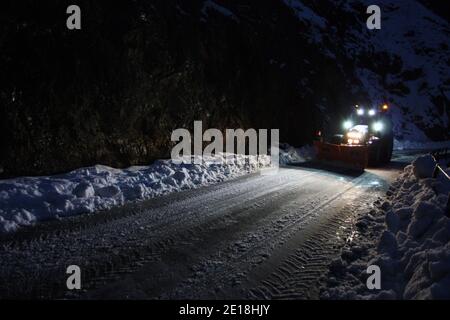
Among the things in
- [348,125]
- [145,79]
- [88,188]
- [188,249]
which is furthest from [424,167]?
[348,125]

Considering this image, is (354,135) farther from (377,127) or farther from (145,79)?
(145,79)

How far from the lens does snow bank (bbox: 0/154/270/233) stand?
6740 mm

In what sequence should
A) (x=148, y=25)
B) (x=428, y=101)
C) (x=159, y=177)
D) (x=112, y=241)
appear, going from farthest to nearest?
(x=428, y=101), (x=148, y=25), (x=159, y=177), (x=112, y=241)

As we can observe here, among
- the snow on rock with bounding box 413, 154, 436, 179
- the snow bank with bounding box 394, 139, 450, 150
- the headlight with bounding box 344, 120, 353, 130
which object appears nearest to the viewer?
the snow on rock with bounding box 413, 154, 436, 179

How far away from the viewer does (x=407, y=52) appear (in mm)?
52125

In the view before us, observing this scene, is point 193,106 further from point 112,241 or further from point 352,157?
point 112,241

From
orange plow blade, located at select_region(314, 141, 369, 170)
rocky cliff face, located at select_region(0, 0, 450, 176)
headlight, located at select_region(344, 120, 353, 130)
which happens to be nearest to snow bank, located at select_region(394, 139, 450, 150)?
rocky cliff face, located at select_region(0, 0, 450, 176)

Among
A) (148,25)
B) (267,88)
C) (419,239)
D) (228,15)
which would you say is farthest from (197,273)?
(228,15)

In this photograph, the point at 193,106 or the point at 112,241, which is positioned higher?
the point at 193,106

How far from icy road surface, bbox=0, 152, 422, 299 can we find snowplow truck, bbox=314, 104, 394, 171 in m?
7.71

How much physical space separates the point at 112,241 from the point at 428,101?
167 ft

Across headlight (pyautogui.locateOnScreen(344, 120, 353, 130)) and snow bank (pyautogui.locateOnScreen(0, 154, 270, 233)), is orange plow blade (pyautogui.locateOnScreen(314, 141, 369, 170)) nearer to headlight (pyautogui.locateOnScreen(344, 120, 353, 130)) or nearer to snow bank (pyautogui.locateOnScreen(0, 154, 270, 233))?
headlight (pyautogui.locateOnScreen(344, 120, 353, 130))

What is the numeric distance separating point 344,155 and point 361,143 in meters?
1.62

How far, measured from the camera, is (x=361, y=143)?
1742cm
